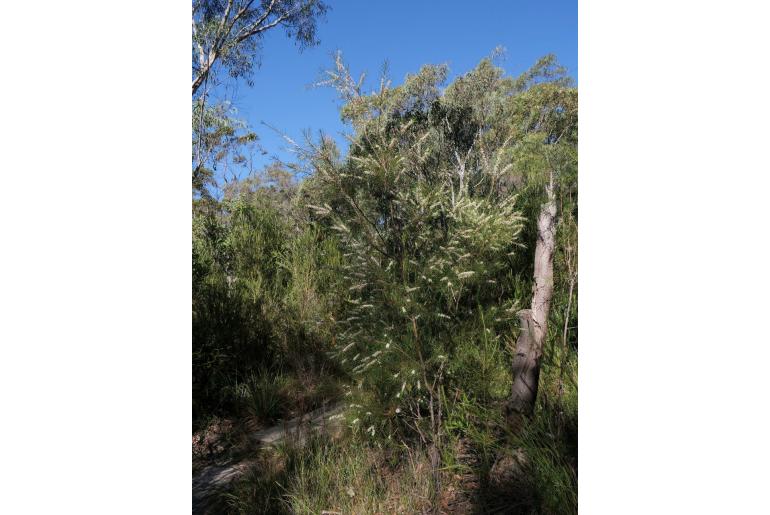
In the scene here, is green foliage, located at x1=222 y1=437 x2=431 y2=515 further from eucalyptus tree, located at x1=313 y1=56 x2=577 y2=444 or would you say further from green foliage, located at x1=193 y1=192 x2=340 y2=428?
green foliage, located at x1=193 y1=192 x2=340 y2=428

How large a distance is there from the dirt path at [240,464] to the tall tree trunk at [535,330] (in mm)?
925

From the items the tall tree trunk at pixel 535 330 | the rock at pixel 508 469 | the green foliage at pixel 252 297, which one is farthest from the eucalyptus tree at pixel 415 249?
the green foliage at pixel 252 297

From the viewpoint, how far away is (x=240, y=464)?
8.27ft

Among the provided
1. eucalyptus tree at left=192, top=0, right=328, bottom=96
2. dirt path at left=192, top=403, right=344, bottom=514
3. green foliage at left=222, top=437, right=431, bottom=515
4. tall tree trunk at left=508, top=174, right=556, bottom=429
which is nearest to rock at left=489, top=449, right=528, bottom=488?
tall tree trunk at left=508, top=174, right=556, bottom=429

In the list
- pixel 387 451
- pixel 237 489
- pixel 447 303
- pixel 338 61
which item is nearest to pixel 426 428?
pixel 387 451

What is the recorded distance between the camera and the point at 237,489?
212 centimetres

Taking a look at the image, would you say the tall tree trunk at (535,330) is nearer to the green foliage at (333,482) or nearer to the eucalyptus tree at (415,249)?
the eucalyptus tree at (415,249)

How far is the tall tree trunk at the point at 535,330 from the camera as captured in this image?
6.68ft

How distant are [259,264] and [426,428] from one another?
2399 millimetres

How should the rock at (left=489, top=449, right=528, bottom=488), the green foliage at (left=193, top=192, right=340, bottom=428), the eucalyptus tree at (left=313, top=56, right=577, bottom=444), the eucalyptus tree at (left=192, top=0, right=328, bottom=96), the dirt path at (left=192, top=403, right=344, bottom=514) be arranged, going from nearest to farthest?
the rock at (left=489, top=449, right=528, bottom=488)
the eucalyptus tree at (left=313, top=56, right=577, bottom=444)
the dirt path at (left=192, top=403, right=344, bottom=514)
the green foliage at (left=193, top=192, right=340, bottom=428)
the eucalyptus tree at (left=192, top=0, right=328, bottom=96)

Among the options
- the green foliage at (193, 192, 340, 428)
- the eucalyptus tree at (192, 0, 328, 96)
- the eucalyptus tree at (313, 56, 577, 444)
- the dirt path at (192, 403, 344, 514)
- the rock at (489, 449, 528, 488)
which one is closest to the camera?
the rock at (489, 449, 528, 488)

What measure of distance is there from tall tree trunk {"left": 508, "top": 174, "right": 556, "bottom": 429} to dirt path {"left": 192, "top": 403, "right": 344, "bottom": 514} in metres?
0.92

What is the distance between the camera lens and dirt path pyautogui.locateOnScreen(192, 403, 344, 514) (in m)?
2.26
